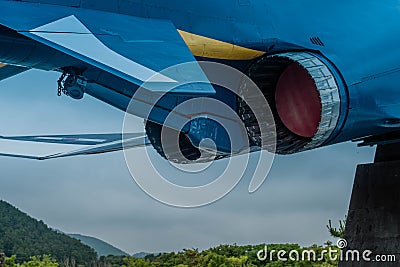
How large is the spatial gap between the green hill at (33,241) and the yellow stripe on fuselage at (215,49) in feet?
39.7

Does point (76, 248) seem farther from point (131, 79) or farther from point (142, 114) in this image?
point (131, 79)

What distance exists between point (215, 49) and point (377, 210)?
298 cm

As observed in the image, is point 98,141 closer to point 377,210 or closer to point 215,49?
point 215,49

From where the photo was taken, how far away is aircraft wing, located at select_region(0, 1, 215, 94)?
3608 mm

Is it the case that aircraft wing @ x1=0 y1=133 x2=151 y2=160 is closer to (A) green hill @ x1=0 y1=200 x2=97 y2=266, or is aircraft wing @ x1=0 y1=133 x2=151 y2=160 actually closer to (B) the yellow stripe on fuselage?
(B) the yellow stripe on fuselage

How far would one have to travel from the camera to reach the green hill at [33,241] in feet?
56.4

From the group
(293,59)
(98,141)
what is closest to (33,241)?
(98,141)

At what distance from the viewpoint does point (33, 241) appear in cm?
1853

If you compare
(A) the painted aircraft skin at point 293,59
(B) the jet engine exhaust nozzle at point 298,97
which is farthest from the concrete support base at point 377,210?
(B) the jet engine exhaust nozzle at point 298,97

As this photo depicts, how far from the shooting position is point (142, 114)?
570 cm

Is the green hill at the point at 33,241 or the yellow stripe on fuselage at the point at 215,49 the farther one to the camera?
the green hill at the point at 33,241

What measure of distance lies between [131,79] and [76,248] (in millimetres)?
15292

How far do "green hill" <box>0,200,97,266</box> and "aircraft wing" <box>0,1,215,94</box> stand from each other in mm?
13023

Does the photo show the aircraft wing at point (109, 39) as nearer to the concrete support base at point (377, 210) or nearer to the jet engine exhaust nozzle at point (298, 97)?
the jet engine exhaust nozzle at point (298, 97)
